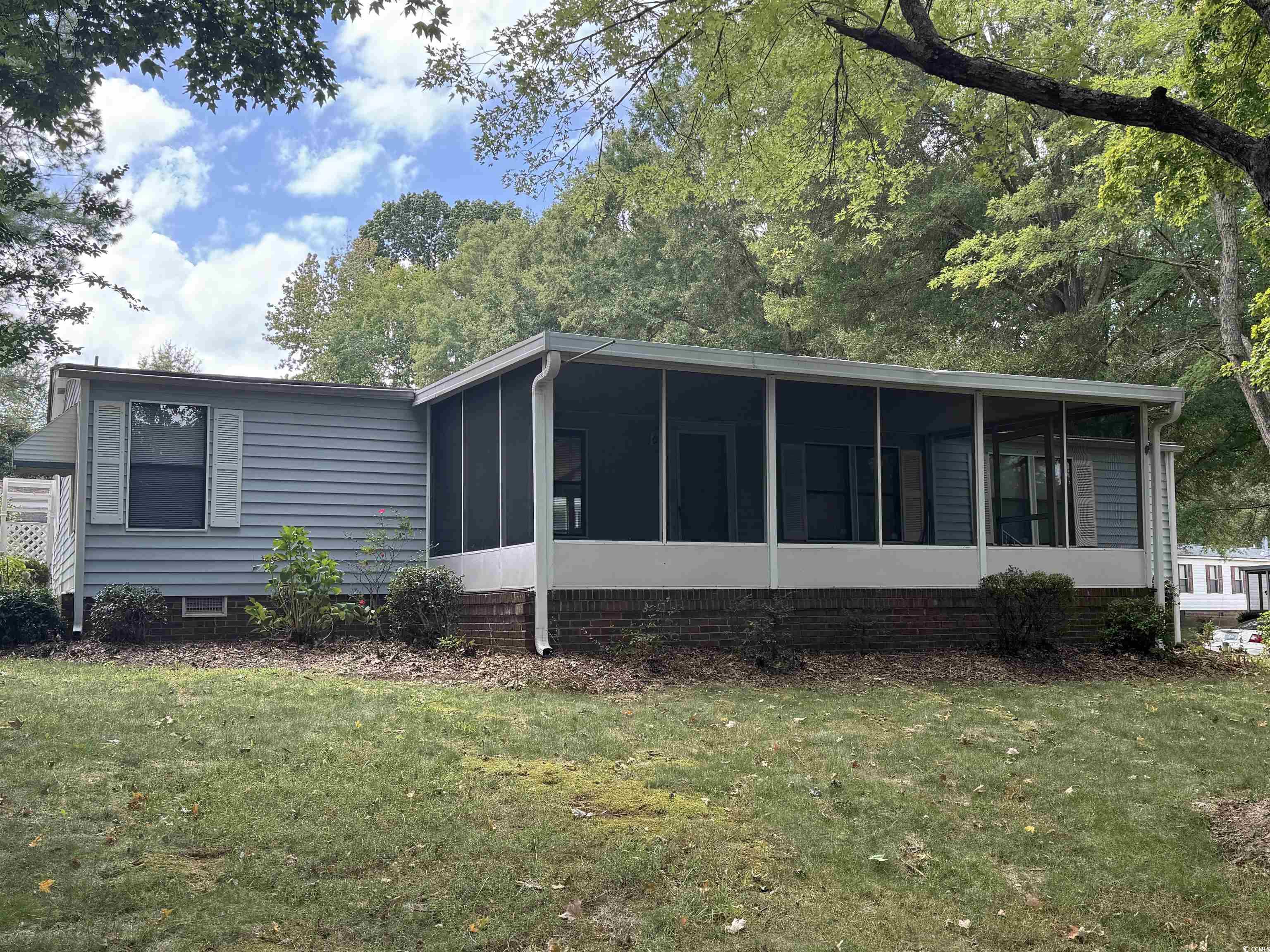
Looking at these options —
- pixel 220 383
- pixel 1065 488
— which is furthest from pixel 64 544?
pixel 1065 488

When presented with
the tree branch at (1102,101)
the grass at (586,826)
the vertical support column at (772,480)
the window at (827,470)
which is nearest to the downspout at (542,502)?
the grass at (586,826)

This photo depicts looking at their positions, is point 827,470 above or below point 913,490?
above

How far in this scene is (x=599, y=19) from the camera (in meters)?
9.49

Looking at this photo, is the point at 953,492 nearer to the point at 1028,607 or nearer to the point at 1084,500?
the point at 1084,500

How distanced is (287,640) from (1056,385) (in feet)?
32.5

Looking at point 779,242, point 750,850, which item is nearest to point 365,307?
point 779,242

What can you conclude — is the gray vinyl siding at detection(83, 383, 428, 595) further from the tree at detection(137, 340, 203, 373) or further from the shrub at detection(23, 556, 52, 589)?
the tree at detection(137, 340, 203, 373)

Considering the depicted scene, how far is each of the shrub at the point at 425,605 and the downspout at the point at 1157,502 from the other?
943 cm

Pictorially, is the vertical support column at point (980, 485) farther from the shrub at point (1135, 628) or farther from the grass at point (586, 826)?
the grass at point (586, 826)

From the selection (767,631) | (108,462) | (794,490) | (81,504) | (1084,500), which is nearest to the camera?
(767,631)

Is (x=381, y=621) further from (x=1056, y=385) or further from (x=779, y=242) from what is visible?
(x=779, y=242)

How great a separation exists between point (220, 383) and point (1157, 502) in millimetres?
12350

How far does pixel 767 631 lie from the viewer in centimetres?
1127

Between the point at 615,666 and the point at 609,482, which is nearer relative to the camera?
the point at 615,666
